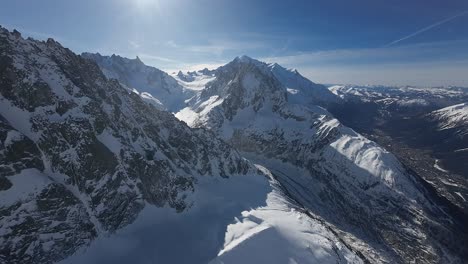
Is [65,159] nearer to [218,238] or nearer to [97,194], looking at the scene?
[97,194]

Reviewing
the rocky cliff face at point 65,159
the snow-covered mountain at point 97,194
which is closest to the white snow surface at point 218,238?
the snow-covered mountain at point 97,194

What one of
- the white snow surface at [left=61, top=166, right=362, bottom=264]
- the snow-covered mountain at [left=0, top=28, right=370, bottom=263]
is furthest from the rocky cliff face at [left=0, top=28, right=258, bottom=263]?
the white snow surface at [left=61, top=166, right=362, bottom=264]

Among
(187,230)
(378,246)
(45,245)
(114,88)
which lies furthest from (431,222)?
(45,245)

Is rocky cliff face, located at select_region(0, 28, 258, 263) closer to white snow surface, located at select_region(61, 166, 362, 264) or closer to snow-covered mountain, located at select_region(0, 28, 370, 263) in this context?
snow-covered mountain, located at select_region(0, 28, 370, 263)

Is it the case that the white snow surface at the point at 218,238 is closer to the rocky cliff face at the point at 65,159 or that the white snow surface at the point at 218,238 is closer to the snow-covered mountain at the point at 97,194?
the snow-covered mountain at the point at 97,194

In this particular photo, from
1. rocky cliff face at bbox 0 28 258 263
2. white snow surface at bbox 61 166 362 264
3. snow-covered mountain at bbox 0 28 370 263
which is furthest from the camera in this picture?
white snow surface at bbox 61 166 362 264
